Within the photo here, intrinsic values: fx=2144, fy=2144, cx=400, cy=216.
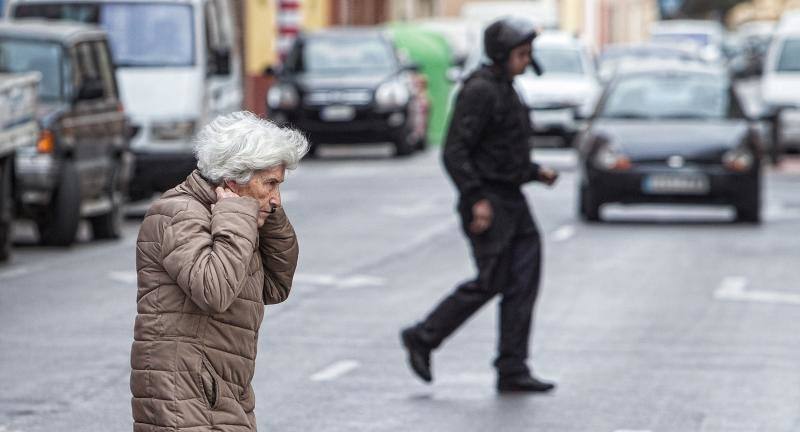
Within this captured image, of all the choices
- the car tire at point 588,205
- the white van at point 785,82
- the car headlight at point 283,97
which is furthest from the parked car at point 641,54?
the car tire at point 588,205

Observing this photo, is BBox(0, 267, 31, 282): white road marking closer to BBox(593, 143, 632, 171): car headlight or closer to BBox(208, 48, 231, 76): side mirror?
BBox(593, 143, 632, 171): car headlight

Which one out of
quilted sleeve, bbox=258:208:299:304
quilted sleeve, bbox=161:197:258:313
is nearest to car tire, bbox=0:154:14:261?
quilted sleeve, bbox=258:208:299:304

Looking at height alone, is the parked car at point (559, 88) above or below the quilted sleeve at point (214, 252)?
below

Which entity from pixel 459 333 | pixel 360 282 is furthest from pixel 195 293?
pixel 360 282

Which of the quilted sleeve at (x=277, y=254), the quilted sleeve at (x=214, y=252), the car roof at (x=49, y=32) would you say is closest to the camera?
the quilted sleeve at (x=214, y=252)

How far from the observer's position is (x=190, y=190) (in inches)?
208

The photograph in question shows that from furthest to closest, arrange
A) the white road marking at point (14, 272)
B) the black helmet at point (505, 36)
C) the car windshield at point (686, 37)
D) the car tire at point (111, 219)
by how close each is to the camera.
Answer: the car windshield at point (686, 37)
the car tire at point (111, 219)
the white road marking at point (14, 272)
the black helmet at point (505, 36)

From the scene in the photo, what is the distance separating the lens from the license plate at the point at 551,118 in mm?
32844

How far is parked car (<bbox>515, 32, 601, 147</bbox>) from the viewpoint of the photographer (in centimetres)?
3288

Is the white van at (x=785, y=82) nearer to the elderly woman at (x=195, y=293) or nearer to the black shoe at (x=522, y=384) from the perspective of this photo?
the black shoe at (x=522, y=384)

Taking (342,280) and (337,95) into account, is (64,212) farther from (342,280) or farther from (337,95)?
(337,95)

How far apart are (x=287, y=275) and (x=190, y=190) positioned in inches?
14.3

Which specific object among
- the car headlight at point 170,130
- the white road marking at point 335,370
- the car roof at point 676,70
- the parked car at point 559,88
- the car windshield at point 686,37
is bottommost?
the car windshield at point 686,37

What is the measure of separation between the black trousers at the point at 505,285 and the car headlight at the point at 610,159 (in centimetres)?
1000
